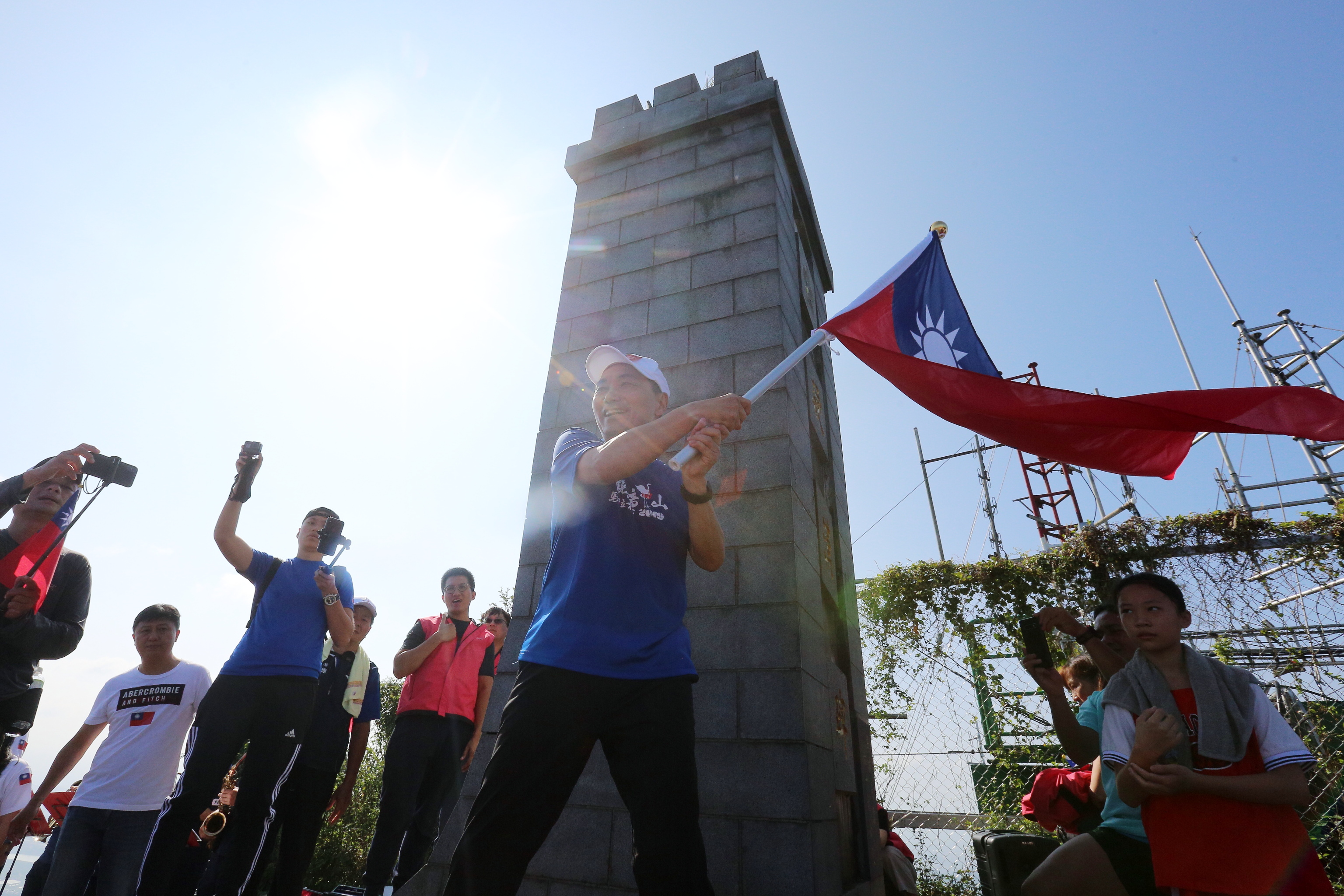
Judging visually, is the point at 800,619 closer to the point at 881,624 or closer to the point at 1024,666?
the point at 1024,666

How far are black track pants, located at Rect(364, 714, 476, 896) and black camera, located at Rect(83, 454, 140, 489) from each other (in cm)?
216

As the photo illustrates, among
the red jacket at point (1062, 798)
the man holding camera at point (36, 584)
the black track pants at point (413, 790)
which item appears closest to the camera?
the man holding camera at point (36, 584)

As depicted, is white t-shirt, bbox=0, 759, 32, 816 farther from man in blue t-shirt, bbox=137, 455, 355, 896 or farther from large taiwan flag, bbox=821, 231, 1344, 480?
large taiwan flag, bbox=821, 231, 1344, 480

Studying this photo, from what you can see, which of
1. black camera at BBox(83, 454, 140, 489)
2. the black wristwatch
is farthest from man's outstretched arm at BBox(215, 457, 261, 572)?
the black wristwatch

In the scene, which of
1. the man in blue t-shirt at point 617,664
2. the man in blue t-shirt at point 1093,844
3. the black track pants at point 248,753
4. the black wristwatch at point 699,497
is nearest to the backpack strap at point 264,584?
the black track pants at point 248,753

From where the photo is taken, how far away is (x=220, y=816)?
4.52 m

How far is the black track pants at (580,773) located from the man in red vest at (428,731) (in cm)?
234

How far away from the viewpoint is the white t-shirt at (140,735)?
329cm

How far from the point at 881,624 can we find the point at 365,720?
16.5 ft

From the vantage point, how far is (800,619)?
122 inches

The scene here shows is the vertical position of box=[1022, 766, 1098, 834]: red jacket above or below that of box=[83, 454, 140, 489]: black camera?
below

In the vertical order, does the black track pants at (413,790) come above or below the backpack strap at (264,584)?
below

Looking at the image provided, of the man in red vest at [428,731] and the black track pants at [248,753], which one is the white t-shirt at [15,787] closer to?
the black track pants at [248,753]

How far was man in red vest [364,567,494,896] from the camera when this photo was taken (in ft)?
12.7
